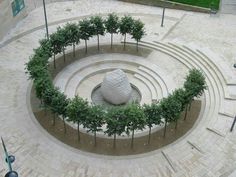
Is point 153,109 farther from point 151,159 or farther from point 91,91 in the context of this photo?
point 91,91

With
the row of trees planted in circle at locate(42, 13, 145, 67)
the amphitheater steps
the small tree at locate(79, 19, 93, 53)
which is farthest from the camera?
the small tree at locate(79, 19, 93, 53)

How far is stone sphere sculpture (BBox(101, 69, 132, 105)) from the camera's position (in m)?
30.4

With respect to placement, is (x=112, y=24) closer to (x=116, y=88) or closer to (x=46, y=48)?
(x=46, y=48)

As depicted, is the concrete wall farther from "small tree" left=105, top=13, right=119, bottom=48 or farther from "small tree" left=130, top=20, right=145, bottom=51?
"small tree" left=130, top=20, right=145, bottom=51

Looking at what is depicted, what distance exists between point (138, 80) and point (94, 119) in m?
8.82

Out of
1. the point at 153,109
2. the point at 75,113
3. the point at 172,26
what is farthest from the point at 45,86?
the point at 172,26

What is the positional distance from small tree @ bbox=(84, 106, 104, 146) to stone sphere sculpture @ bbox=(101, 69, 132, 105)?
4060 mm

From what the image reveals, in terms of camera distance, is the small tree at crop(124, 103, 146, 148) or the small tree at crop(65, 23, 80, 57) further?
the small tree at crop(65, 23, 80, 57)

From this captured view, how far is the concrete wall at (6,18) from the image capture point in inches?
1444

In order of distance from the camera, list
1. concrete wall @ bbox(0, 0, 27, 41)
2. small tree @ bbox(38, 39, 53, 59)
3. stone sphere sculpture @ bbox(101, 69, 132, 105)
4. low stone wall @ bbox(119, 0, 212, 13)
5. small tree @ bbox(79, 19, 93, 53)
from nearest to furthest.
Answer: stone sphere sculpture @ bbox(101, 69, 132, 105) → small tree @ bbox(38, 39, 53, 59) → small tree @ bbox(79, 19, 93, 53) → concrete wall @ bbox(0, 0, 27, 41) → low stone wall @ bbox(119, 0, 212, 13)

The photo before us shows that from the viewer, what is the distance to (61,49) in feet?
111

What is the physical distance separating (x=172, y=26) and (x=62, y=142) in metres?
17.2

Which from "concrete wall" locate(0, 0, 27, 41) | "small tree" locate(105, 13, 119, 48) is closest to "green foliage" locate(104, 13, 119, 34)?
"small tree" locate(105, 13, 119, 48)

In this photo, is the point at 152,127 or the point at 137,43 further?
the point at 137,43
